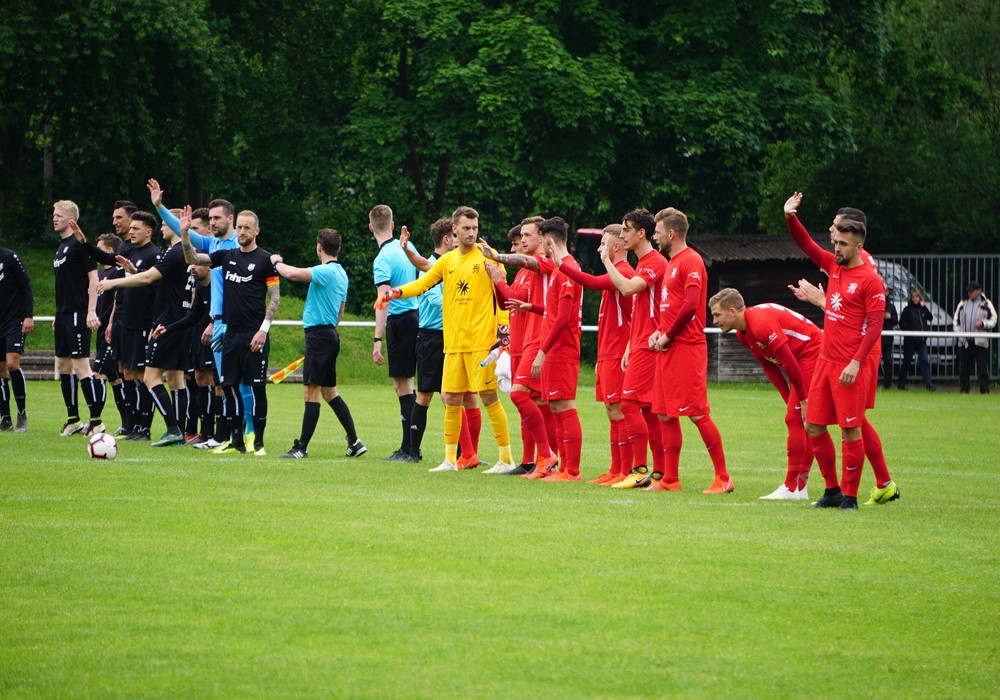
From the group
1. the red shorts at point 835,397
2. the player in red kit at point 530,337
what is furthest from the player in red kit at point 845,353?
the player in red kit at point 530,337

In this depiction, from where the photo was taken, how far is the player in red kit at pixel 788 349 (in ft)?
36.0

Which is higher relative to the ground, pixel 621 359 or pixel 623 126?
pixel 623 126

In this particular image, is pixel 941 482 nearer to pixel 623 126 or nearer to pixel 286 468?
pixel 286 468

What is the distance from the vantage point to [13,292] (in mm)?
15781

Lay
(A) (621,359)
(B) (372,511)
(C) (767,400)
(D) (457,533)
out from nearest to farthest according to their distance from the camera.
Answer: (D) (457,533) < (B) (372,511) < (A) (621,359) < (C) (767,400)

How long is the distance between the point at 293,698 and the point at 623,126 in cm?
3010

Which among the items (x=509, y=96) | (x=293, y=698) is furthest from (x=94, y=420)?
(x=509, y=96)

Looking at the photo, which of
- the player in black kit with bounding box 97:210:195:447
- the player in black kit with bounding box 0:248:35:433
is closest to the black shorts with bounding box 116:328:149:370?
the player in black kit with bounding box 97:210:195:447

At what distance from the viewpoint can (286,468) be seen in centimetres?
1238

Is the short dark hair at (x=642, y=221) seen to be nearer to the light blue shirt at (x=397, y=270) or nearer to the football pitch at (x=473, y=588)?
the football pitch at (x=473, y=588)

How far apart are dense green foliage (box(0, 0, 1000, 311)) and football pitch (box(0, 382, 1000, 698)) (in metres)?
22.8

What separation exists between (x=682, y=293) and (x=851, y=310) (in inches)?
64.0

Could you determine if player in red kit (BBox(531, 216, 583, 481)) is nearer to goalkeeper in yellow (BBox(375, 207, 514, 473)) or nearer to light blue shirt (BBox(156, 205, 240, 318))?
goalkeeper in yellow (BBox(375, 207, 514, 473))

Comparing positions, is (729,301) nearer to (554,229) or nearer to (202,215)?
(554,229)
